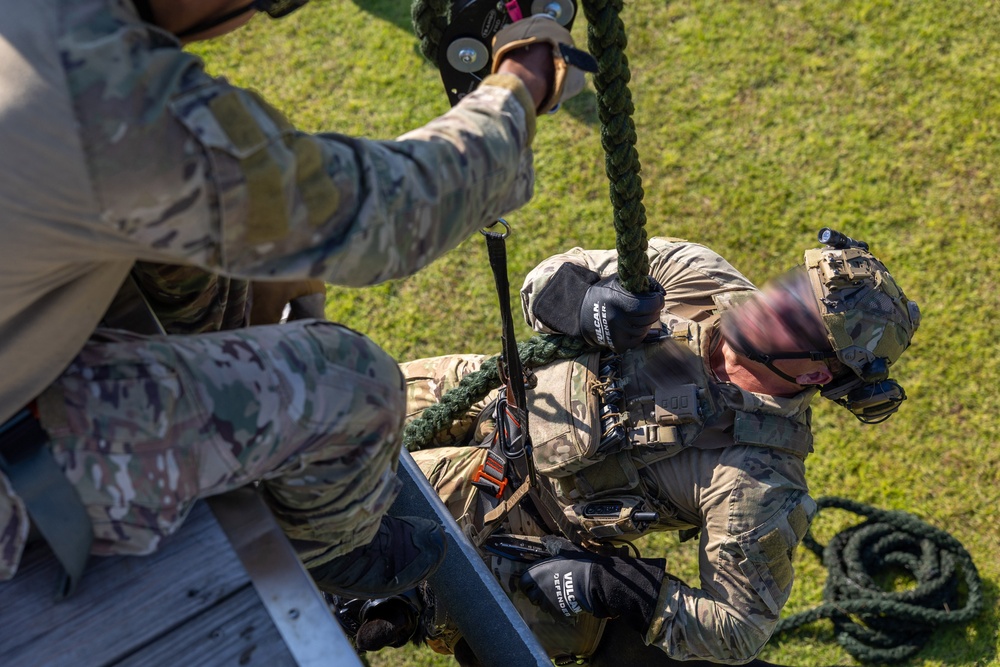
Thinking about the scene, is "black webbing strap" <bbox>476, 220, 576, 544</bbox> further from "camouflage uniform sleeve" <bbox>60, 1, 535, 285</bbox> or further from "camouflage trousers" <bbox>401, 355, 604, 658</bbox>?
"camouflage uniform sleeve" <bbox>60, 1, 535, 285</bbox>

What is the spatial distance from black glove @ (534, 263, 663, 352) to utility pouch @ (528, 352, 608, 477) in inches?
6.9

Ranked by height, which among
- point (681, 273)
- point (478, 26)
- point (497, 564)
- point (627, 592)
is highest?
point (478, 26)

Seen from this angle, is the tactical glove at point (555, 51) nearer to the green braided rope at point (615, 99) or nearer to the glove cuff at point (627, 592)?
the green braided rope at point (615, 99)

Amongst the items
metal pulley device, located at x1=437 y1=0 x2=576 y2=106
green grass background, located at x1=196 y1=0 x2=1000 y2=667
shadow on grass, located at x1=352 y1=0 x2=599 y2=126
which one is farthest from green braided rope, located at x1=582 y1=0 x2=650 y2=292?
shadow on grass, located at x1=352 y1=0 x2=599 y2=126

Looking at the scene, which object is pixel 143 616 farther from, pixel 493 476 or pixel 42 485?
pixel 493 476

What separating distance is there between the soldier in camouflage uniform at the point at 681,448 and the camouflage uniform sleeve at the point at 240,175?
63.2 inches

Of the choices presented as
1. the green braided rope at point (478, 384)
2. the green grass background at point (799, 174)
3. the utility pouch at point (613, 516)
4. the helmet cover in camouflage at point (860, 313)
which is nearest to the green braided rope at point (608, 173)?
the green braided rope at point (478, 384)

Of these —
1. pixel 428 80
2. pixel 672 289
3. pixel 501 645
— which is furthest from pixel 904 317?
pixel 428 80

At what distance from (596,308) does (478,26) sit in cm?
136

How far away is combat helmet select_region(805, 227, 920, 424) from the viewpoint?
Result: 11.4ft

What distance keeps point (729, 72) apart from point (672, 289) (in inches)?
107

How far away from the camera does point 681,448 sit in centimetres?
350

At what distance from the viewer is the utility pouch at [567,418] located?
11.4 ft

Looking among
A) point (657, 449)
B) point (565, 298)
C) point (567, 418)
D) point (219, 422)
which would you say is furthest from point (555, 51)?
point (657, 449)
